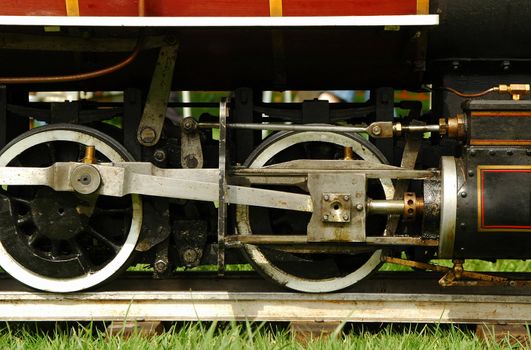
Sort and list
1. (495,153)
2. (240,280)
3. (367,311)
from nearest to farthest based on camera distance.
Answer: (495,153), (367,311), (240,280)

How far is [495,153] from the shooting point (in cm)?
446

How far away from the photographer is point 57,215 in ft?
15.8

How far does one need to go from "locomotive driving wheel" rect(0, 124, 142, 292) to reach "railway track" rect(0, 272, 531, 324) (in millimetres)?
103

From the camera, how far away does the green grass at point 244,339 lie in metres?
4.14

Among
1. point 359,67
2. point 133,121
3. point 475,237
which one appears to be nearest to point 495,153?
point 475,237

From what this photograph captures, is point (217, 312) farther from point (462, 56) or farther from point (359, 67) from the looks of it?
point (462, 56)

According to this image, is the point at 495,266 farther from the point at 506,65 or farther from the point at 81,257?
the point at 81,257

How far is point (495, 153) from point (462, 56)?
0.53m

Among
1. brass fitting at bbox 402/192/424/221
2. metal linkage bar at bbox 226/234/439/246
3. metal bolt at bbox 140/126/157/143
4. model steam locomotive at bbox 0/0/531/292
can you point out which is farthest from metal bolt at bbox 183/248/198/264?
brass fitting at bbox 402/192/424/221

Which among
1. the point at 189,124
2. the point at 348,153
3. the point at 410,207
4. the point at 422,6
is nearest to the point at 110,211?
the point at 189,124

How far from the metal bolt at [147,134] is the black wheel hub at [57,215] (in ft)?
1.50

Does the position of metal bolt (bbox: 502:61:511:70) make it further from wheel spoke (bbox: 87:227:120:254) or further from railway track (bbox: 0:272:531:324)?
wheel spoke (bbox: 87:227:120:254)

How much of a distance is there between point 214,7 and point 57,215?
1.37 meters

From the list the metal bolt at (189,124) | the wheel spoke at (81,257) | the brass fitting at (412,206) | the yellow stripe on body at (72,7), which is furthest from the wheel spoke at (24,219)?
the brass fitting at (412,206)
